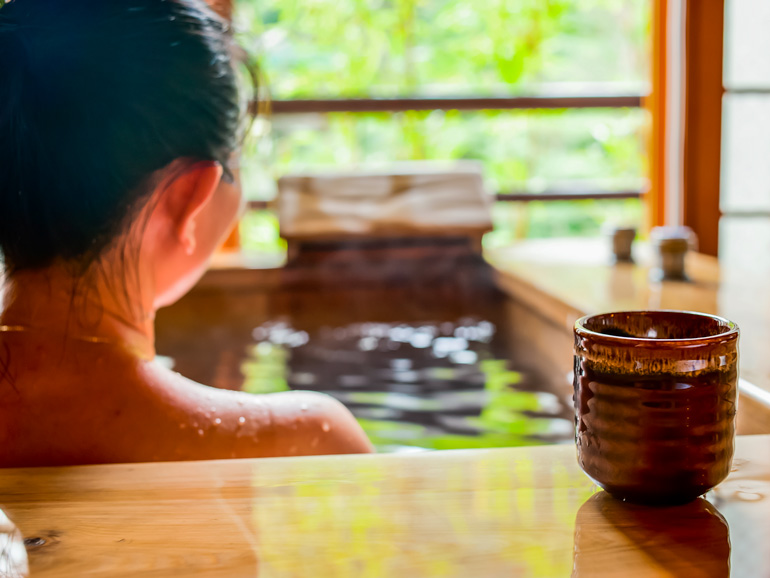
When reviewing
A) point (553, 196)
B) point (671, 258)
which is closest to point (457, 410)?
point (671, 258)

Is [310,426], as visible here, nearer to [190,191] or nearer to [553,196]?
[190,191]

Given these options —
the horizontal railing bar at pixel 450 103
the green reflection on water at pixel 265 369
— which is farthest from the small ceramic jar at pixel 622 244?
the horizontal railing bar at pixel 450 103

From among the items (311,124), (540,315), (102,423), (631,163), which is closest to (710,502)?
(102,423)

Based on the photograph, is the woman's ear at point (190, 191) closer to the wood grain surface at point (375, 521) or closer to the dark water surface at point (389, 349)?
the wood grain surface at point (375, 521)

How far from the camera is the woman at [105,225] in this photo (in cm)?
75

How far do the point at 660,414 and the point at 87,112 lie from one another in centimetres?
62

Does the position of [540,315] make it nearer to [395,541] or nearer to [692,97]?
[395,541]

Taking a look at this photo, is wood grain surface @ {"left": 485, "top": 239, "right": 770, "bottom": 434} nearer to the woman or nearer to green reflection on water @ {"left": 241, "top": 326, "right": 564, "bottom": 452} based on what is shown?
green reflection on water @ {"left": 241, "top": 326, "right": 564, "bottom": 452}

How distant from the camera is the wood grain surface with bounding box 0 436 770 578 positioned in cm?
49

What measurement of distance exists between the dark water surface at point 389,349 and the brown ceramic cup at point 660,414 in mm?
937

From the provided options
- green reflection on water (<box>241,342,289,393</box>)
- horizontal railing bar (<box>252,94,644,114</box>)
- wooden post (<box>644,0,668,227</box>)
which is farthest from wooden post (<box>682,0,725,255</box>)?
green reflection on water (<box>241,342,289,393</box>)

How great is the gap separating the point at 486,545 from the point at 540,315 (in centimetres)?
155

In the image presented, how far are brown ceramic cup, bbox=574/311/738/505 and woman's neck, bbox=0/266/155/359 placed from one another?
0.52 metres

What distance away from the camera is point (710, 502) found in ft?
1.92
